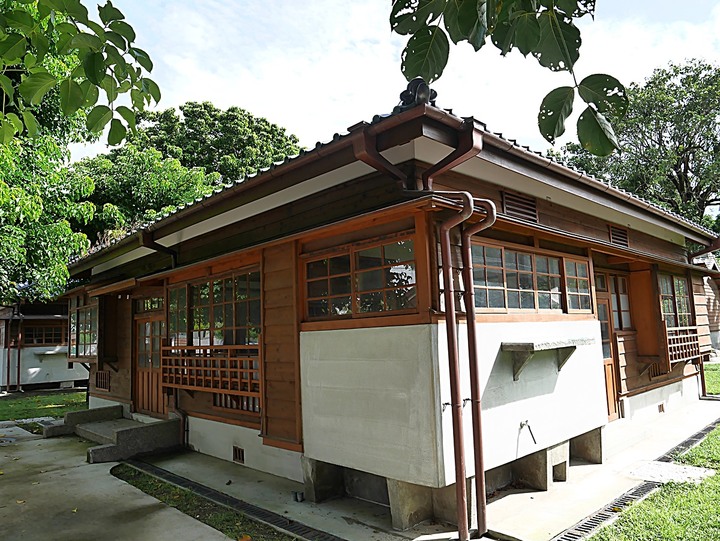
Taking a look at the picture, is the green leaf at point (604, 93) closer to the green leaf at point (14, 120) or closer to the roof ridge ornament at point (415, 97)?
the green leaf at point (14, 120)

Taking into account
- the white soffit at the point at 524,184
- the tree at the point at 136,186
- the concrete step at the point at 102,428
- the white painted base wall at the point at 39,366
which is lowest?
the concrete step at the point at 102,428

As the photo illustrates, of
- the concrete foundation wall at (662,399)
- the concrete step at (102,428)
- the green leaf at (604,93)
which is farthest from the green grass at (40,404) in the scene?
the green leaf at (604,93)

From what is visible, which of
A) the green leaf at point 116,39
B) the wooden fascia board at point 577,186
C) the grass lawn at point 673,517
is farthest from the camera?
the wooden fascia board at point 577,186

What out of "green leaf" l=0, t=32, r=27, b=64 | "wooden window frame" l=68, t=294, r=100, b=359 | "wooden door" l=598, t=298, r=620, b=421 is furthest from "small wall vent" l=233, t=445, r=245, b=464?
"green leaf" l=0, t=32, r=27, b=64

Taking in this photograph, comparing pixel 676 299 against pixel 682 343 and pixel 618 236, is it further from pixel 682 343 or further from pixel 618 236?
pixel 618 236

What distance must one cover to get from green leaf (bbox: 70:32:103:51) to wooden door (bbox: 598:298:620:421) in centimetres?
773

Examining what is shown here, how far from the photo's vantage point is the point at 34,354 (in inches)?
→ 716

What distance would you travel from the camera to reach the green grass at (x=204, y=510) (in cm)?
465

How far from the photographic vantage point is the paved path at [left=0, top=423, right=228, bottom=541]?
481cm

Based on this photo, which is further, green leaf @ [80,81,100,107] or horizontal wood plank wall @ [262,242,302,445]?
horizontal wood plank wall @ [262,242,302,445]

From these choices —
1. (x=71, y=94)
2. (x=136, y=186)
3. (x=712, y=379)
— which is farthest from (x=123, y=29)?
(x=136, y=186)

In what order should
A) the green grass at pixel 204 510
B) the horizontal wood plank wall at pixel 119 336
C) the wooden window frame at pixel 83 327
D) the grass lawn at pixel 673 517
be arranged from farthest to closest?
the wooden window frame at pixel 83 327
the horizontal wood plank wall at pixel 119 336
the green grass at pixel 204 510
the grass lawn at pixel 673 517

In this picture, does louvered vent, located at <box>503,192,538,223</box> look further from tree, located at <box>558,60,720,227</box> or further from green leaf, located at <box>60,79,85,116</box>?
tree, located at <box>558,60,720,227</box>

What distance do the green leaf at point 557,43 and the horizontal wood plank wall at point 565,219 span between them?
3.90 metres
